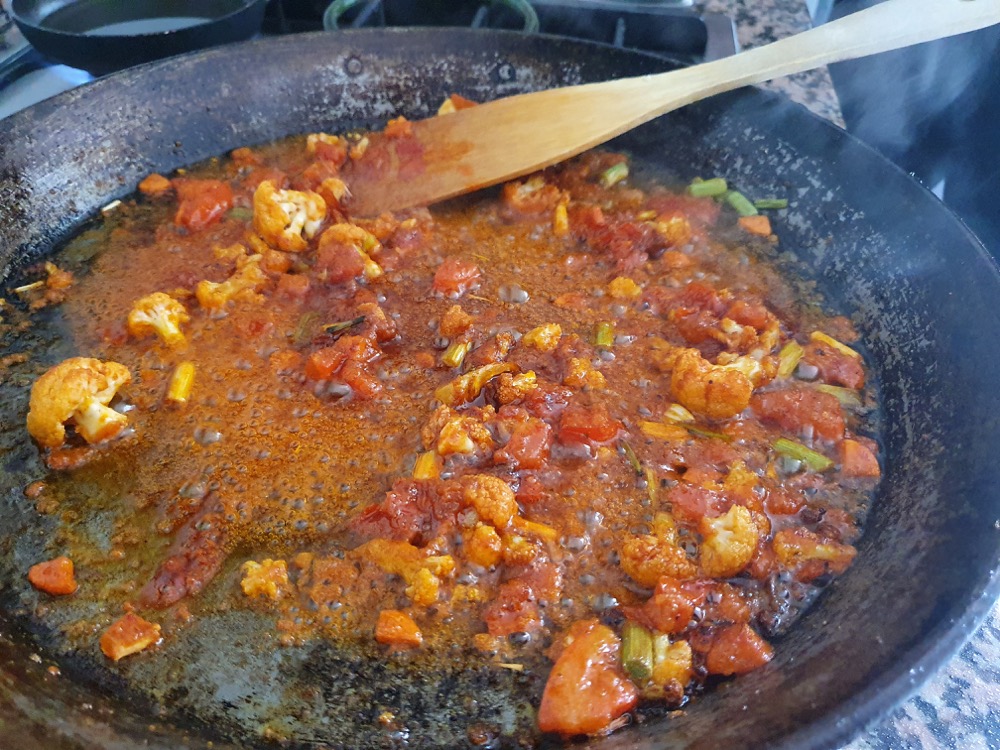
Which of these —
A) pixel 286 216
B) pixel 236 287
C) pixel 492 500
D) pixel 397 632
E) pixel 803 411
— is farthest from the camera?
pixel 286 216

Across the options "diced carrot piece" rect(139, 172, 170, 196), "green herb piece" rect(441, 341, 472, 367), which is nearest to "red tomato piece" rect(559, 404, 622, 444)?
"green herb piece" rect(441, 341, 472, 367)

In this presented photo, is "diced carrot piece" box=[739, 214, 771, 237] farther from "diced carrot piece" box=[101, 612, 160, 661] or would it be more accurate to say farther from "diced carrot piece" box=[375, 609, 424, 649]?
"diced carrot piece" box=[101, 612, 160, 661]

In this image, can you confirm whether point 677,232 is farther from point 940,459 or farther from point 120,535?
point 120,535

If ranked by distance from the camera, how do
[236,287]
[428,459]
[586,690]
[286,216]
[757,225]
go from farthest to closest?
[757,225] < [286,216] < [236,287] < [428,459] < [586,690]

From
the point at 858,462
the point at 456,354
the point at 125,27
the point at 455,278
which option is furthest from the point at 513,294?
the point at 125,27

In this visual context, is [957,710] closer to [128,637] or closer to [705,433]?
[705,433]

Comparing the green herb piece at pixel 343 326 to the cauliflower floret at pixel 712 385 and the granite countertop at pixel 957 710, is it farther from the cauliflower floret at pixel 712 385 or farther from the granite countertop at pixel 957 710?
the granite countertop at pixel 957 710
